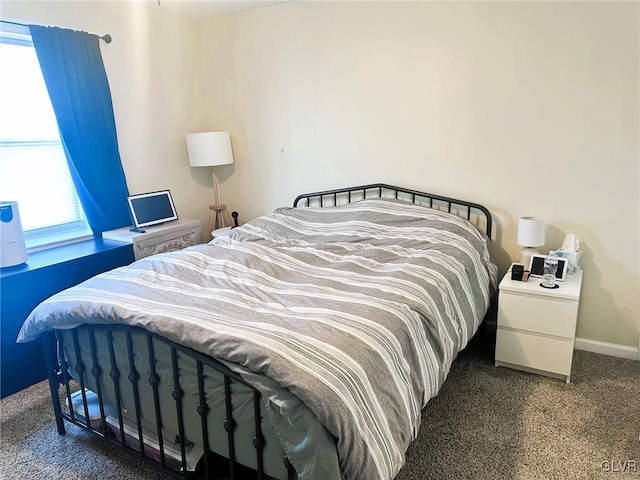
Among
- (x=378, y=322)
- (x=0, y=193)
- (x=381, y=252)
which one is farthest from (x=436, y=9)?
(x=0, y=193)

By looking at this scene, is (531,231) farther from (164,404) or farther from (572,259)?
(164,404)

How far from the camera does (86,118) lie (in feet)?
10.0

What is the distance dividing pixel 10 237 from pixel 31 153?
0.71 meters

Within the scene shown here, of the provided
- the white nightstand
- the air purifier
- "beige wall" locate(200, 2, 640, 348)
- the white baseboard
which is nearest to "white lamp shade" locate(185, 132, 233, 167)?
"beige wall" locate(200, 2, 640, 348)

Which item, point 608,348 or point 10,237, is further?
point 608,348

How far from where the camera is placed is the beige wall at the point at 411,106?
8.59ft

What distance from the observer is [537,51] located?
268 cm

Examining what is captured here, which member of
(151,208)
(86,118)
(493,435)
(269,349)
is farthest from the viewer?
(151,208)

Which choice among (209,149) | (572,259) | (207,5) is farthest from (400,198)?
(207,5)

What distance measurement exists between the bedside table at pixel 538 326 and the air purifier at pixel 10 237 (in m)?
2.73

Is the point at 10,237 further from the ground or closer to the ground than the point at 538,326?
further from the ground

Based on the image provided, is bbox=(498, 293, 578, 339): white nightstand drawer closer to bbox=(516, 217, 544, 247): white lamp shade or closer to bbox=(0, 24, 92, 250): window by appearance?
bbox=(516, 217, 544, 247): white lamp shade

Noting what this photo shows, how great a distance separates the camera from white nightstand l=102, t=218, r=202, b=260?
10.3ft

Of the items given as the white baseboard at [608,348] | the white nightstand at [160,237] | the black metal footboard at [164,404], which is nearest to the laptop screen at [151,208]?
the white nightstand at [160,237]
